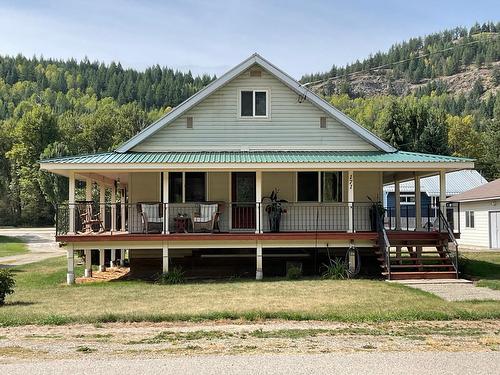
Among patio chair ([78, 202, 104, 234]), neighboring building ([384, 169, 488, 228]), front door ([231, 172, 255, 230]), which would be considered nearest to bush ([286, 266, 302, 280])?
front door ([231, 172, 255, 230])

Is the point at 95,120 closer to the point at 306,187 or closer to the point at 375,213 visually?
the point at 306,187

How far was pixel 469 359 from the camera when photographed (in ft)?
25.1

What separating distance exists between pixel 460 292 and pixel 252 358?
8.55 metres

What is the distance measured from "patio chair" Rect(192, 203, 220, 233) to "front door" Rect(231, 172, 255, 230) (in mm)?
1400

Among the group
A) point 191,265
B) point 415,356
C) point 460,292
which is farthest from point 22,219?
point 415,356

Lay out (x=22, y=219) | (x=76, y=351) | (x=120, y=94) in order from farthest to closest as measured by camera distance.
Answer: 1. (x=120, y=94)
2. (x=22, y=219)
3. (x=76, y=351)

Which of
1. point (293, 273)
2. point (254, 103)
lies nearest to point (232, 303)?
point (293, 273)

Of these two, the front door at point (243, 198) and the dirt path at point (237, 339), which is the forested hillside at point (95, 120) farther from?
the dirt path at point (237, 339)

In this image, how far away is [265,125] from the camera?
814 inches

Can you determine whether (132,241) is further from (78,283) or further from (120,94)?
(120,94)

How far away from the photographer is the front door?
20.3 m

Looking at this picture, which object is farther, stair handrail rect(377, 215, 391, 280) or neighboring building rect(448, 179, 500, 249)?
neighboring building rect(448, 179, 500, 249)

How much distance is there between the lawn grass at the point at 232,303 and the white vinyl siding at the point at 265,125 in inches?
209

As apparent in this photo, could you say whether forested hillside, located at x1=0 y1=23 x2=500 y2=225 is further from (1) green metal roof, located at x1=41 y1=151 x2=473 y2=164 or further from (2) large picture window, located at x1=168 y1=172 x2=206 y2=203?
(2) large picture window, located at x1=168 y1=172 x2=206 y2=203
